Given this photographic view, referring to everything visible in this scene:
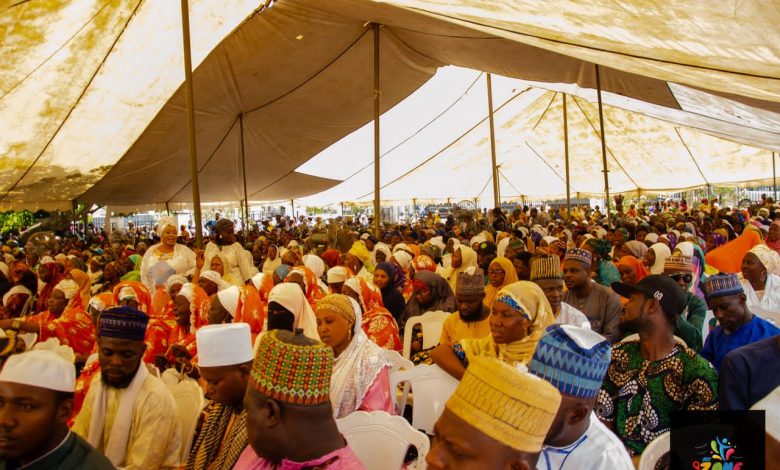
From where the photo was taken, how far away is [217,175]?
14797mm

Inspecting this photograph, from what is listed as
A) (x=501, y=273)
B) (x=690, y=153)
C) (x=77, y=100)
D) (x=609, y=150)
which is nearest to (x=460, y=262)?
(x=501, y=273)

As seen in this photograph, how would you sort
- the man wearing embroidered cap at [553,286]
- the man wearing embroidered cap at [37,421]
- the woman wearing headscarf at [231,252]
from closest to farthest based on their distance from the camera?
the man wearing embroidered cap at [37,421]
the man wearing embroidered cap at [553,286]
the woman wearing headscarf at [231,252]

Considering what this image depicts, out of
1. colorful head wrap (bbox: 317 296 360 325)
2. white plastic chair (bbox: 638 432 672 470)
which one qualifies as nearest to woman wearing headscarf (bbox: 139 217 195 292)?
colorful head wrap (bbox: 317 296 360 325)

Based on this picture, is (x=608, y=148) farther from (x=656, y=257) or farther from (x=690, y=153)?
(x=656, y=257)

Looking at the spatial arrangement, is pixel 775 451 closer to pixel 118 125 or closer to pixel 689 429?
pixel 689 429

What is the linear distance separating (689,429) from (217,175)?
13.9 m

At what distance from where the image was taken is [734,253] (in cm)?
756

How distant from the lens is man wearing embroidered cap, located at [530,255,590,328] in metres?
4.06

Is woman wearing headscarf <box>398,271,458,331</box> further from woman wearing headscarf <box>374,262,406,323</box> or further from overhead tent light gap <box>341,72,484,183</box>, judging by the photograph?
overhead tent light gap <box>341,72,484,183</box>

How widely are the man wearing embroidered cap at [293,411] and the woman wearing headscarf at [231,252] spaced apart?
16.9 ft

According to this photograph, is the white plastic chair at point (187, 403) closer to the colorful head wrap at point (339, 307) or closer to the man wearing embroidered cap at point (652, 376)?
the colorful head wrap at point (339, 307)

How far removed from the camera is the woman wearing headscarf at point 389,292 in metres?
5.80

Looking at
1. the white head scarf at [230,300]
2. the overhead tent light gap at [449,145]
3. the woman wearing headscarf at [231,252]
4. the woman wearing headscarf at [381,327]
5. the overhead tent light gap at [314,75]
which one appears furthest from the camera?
the overhead tent light gap at [449,145]

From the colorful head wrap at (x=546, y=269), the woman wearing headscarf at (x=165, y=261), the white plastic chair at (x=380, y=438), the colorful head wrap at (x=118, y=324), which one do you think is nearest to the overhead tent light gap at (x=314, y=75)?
the woman wearing headscarf at (x=165, y=261)
